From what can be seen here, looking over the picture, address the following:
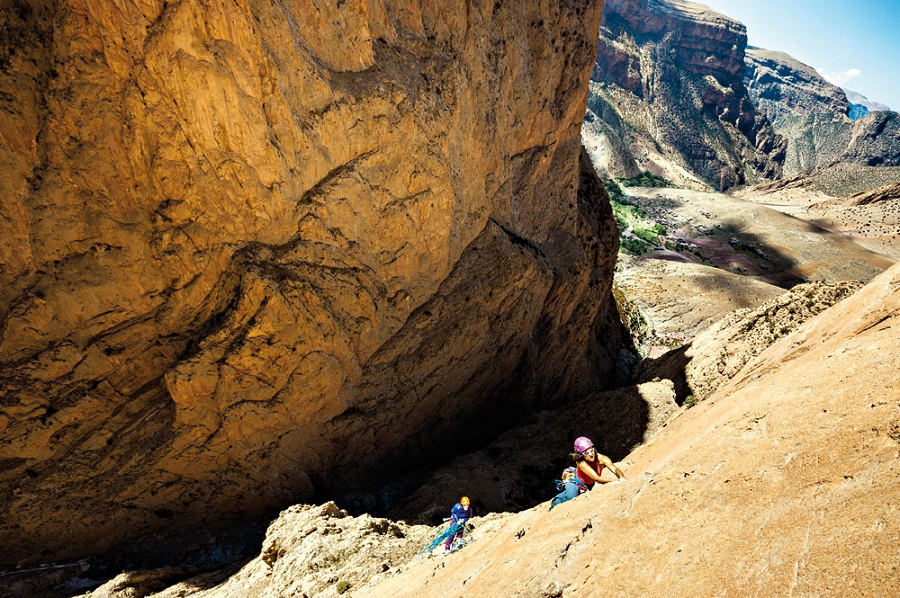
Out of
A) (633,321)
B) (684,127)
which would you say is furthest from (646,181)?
(633,321)

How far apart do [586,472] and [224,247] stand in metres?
13.3

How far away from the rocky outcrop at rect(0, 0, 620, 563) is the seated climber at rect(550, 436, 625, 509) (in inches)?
432

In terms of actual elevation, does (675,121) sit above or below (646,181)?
above

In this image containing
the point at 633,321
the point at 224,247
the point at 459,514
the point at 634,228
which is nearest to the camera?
the point at 459,514

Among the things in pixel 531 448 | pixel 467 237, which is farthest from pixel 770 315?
pixel 467 237

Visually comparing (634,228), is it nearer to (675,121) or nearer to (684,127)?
(675,121)

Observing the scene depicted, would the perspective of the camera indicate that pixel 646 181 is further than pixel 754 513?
Yes

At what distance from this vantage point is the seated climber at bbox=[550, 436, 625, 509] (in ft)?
30.3

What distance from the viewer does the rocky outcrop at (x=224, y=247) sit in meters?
13.3

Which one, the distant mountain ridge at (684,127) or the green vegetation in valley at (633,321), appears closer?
the green vegetation in valley at (633,321)

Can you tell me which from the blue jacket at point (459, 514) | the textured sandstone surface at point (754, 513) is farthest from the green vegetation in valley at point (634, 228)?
the textured sandstone surface at point (754, 513)

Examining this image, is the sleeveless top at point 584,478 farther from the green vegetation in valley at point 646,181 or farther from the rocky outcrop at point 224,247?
the green vegetation in valley at point 646,181

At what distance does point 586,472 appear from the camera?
9469mm

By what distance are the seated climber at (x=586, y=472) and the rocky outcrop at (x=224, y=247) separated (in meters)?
11.0
